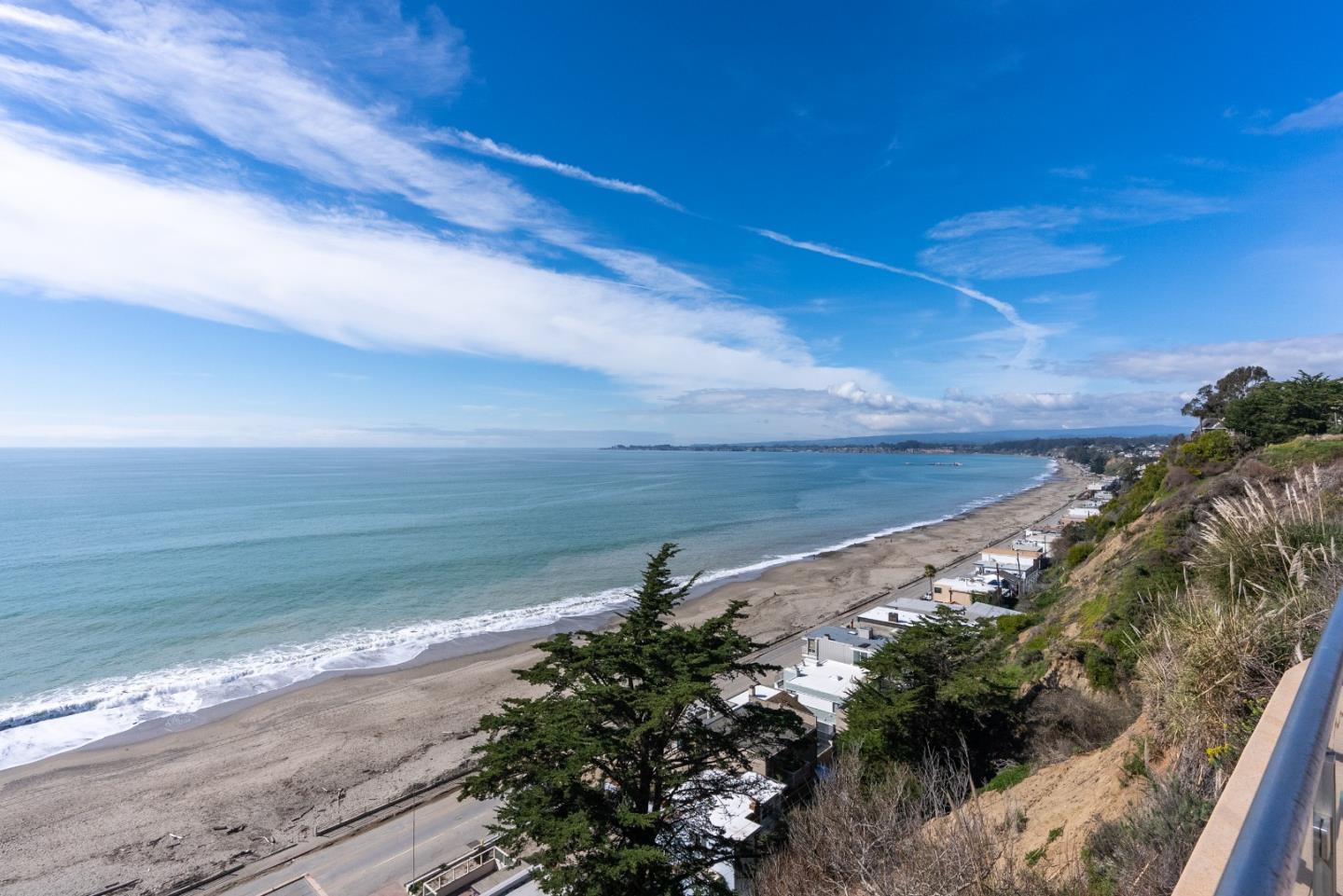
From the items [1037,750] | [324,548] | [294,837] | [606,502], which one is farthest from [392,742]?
[606,502]

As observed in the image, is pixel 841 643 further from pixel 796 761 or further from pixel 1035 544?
pixel 1035 544

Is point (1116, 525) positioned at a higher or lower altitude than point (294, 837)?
higher

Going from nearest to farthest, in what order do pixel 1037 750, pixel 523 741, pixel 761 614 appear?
pixel 523 741 < pixel 1037 750 < pixel 761 614

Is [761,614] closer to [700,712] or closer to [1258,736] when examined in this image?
[700,712]

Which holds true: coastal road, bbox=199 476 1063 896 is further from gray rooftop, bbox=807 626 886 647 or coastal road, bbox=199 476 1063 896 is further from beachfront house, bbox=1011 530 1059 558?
beachfront house, bbox=1011 530 1059 558

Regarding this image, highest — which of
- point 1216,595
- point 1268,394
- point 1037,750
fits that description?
point 1268,394

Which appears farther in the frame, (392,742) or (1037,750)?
(392,742)
